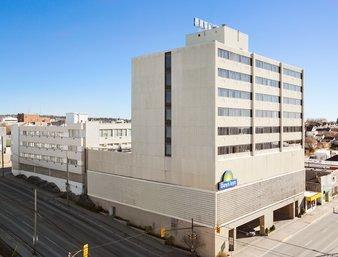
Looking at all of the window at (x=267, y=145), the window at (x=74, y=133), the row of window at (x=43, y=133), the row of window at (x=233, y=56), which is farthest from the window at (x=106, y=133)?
the row of window at (x=233, y=56)

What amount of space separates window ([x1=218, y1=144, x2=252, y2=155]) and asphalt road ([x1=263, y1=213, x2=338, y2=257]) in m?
16.6

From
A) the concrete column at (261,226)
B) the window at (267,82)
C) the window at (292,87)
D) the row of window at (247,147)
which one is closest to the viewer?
the row of window at (247,147)

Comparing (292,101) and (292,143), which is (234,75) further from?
(292,143)

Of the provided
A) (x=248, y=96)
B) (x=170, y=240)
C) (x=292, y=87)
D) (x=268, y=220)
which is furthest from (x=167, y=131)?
(x=292, y=87)

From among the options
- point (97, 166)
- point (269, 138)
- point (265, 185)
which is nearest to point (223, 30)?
point (269, 138)

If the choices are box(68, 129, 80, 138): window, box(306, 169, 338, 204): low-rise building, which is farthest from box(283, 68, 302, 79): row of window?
box(68, 129, 80, 138): window

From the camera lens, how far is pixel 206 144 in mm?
55594

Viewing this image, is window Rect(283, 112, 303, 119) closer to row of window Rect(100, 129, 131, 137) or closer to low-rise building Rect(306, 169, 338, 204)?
low-rise building Rect(306, 169, 338, 204)

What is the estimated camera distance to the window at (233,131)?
56250 millimetres

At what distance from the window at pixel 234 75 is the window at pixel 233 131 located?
27.1 ft

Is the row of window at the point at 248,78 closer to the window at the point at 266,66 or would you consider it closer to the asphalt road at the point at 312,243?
the window at the point at 266,66

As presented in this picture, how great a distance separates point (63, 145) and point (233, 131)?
47873 millimetres

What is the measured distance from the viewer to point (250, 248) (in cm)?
5812

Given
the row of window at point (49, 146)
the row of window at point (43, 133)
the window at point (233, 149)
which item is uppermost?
the row of window at point (43, 133)
